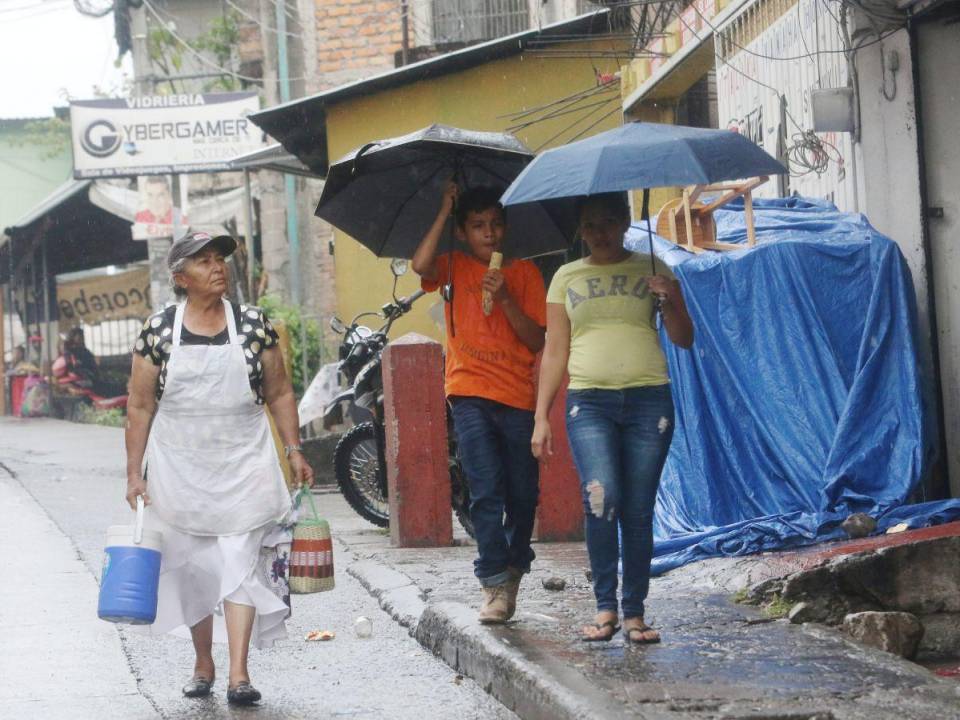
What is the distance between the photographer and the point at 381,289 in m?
15.1

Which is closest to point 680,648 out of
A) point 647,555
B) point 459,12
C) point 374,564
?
point 647,555

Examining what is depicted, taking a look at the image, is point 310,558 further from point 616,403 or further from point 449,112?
point 449,112

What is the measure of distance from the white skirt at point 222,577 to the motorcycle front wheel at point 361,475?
462cm

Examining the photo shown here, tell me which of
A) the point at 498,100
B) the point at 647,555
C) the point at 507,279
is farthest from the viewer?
the point at 498,100

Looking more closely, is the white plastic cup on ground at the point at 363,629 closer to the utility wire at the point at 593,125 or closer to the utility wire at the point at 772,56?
the utility wire at the point at 772,56

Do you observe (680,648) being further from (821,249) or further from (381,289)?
(381,289)

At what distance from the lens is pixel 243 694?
5.41 metres

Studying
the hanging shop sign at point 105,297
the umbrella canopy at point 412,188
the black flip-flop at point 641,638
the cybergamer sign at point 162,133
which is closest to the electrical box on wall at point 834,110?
the umbrella canopy at point 412,188

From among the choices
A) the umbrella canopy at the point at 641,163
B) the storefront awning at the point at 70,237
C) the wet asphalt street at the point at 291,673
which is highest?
the storefront awning at the point at 70,237

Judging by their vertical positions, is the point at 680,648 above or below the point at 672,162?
below

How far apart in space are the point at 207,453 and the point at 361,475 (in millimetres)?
4872

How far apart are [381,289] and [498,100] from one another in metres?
2.22

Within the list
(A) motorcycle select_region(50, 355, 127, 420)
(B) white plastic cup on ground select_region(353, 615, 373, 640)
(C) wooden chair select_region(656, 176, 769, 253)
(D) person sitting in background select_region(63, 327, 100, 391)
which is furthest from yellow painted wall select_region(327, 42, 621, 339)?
(D) person sitting in background select_region(63, 327, 100, 391)

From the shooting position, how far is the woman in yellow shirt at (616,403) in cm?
569
